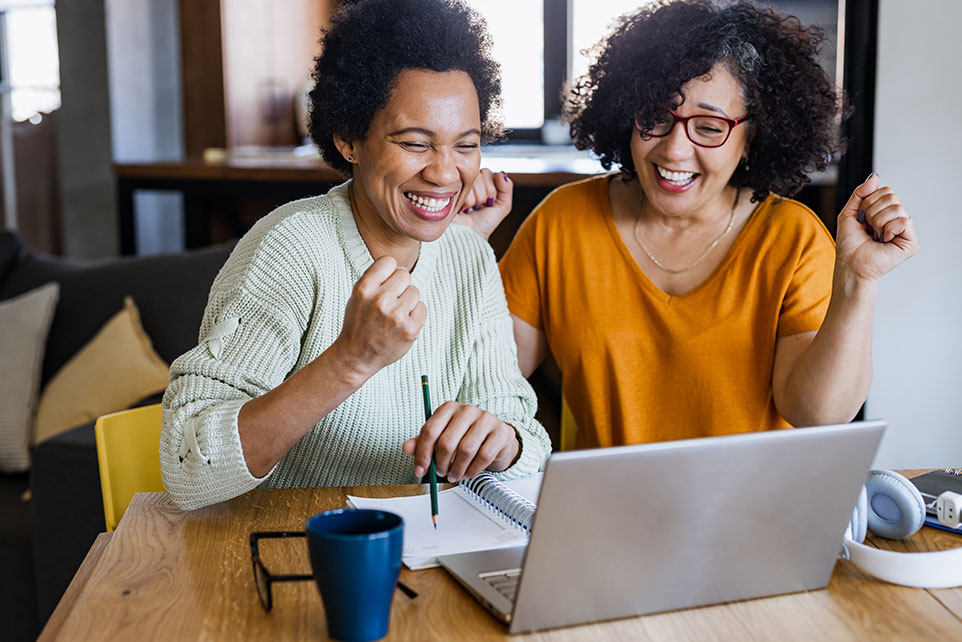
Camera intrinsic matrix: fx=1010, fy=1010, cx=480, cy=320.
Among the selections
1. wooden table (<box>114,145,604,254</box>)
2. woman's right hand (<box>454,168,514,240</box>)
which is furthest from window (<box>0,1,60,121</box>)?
woman's right hand (<box>454,168,514,240</box>)

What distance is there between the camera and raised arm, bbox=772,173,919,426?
1.35 m

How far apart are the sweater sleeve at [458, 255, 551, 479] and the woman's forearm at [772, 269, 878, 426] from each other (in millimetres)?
410

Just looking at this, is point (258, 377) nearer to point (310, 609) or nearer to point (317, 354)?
point (317, 354)

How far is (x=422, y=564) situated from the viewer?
3.19ft

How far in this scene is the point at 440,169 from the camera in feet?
4.33

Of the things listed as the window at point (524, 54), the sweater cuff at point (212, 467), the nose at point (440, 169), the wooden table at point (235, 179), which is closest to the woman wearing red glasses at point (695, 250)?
the nose at point (440, 169)

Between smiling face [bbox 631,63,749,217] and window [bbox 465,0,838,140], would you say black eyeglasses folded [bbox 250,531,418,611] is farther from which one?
window [bbox 465,0,838,140]

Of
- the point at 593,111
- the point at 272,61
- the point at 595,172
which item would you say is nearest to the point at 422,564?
the point at 593,111

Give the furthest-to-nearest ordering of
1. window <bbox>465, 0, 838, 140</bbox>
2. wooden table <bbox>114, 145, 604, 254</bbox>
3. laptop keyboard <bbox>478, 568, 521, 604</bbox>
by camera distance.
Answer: window <bbox>465, 0, 838, 140</bbox> → wooden table <bbox>114, 145, 604, 254</bbox> → laptop keyboard <bbox>478, 568, 521, 604</bbox>

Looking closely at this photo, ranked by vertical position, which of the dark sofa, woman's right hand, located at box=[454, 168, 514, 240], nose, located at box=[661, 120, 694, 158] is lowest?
the dark sofa

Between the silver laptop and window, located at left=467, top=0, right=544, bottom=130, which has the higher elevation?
window, located at left=467, top=0, right=544, bottom=130

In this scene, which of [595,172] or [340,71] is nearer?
[340,71]

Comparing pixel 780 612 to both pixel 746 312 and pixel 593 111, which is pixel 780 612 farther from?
pixel 593 111

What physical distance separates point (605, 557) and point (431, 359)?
0.62 m
